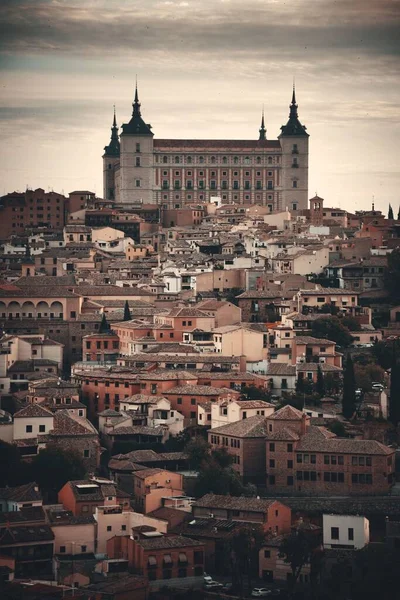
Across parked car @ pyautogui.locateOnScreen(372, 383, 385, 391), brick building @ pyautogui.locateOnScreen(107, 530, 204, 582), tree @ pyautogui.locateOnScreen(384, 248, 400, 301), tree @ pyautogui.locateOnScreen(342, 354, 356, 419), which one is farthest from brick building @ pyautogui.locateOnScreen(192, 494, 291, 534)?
tree @ pyautogui.locateOnScreen(384, 248, 400, 301)

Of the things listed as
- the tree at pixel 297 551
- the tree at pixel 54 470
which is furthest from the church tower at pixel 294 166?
the tree at pixel 297 551

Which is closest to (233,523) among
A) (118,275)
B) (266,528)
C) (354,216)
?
(266,528)

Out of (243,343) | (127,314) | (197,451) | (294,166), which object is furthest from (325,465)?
(294,166)

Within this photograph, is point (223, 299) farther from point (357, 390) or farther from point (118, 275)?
point (357, 390)

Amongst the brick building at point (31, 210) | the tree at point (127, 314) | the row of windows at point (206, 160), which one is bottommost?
the tree at point (127, 314)

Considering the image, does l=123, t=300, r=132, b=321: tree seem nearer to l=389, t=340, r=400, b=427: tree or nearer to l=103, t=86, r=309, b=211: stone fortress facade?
l=389, t=340, r=400, b=427: tree

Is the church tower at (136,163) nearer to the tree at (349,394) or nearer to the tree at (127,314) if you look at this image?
the tree at (127,314)
